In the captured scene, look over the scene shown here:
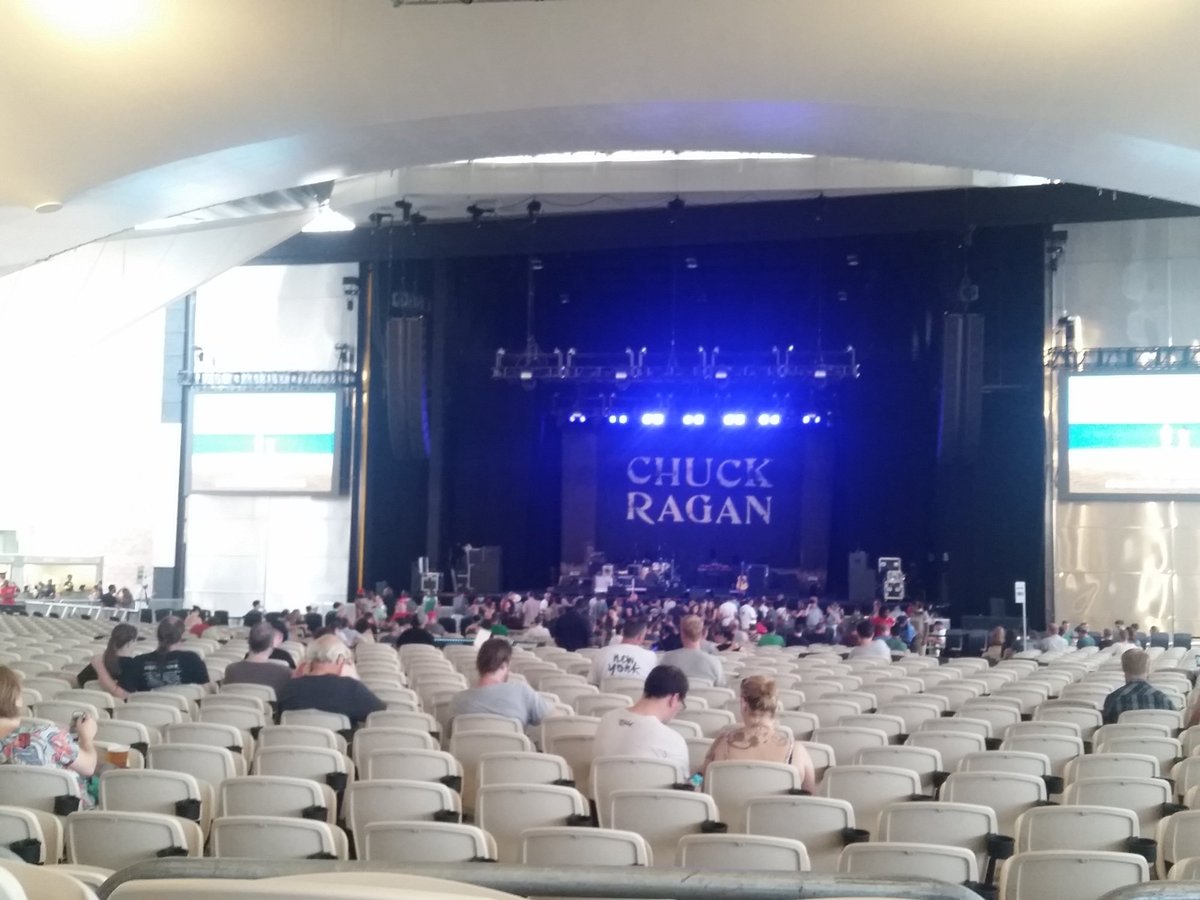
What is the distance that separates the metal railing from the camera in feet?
6.48

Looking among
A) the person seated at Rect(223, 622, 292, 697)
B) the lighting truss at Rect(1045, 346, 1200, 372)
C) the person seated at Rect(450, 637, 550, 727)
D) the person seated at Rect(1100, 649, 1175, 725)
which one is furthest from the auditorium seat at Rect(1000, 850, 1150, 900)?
the lighting truss at Rect(1045, 346, 1200, 372)

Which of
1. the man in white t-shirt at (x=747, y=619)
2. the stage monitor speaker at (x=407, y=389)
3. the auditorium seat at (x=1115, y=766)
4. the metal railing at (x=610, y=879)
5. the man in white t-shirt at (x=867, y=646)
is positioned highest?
the stage monitor speaker at (x=407, y=389)

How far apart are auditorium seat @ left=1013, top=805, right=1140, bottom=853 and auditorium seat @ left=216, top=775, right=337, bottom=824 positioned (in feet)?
8.44

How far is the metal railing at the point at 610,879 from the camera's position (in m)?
1.97

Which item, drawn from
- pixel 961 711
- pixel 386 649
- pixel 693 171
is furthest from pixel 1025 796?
pixel 693 171

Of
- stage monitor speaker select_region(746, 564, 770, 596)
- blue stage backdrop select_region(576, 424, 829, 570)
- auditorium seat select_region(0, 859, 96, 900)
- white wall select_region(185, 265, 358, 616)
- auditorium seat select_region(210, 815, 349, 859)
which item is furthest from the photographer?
blue stage backdrop select_region(576, 424, 829, 570)

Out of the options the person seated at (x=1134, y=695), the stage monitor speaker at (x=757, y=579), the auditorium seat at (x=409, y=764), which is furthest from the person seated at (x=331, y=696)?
the stage monitor speaker at (x=757, y=579)

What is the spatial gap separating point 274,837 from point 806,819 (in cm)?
181

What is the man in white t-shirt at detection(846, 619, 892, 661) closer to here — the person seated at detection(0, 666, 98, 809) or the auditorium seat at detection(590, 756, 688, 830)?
the auditorium seat at detection(590, 756, 688, 830)

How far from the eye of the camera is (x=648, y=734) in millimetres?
5457

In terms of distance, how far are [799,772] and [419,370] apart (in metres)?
17.3

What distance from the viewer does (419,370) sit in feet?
71.3

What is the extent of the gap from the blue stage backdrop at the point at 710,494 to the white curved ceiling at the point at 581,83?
586 inches

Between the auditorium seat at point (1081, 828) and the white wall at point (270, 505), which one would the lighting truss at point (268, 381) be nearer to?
the white wall at point (270, 505)
